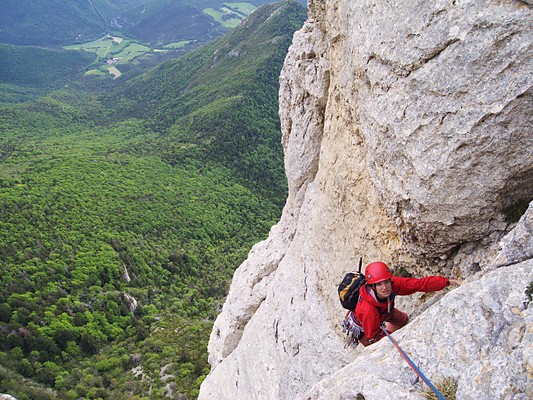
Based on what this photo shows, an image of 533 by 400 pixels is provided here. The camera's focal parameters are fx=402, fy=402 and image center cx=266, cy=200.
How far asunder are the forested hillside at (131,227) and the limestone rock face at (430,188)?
2716 centimetres

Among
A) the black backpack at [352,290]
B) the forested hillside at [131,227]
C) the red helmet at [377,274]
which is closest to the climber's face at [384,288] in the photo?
the red helmet at [377,274]

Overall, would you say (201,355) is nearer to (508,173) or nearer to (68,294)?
(68,294)

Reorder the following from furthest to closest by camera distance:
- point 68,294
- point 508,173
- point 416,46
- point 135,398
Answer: point 68,294 < point 135,398 < point 416,46 < point 508,173

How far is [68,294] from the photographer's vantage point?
47812 mm

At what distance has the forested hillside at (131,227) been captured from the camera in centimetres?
3931

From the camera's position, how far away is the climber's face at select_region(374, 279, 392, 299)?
20.2 ft

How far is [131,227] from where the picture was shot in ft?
218

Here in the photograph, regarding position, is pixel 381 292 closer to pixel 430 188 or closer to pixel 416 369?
pixel 416 369

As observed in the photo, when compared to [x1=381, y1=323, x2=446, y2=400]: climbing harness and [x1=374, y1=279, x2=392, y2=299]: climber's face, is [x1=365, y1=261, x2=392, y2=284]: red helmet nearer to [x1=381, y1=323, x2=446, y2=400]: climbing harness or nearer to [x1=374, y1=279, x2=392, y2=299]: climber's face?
[x1=374, y1=279, x2=392, y2=299]: climber's face

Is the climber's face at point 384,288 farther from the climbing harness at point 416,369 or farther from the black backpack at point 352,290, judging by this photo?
the climbing harness at point 416,369

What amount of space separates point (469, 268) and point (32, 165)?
3662 inches

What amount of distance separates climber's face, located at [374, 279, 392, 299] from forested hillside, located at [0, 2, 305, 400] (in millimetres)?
28839

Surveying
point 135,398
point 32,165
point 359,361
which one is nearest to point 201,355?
point 135,398

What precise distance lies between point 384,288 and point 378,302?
32cm
